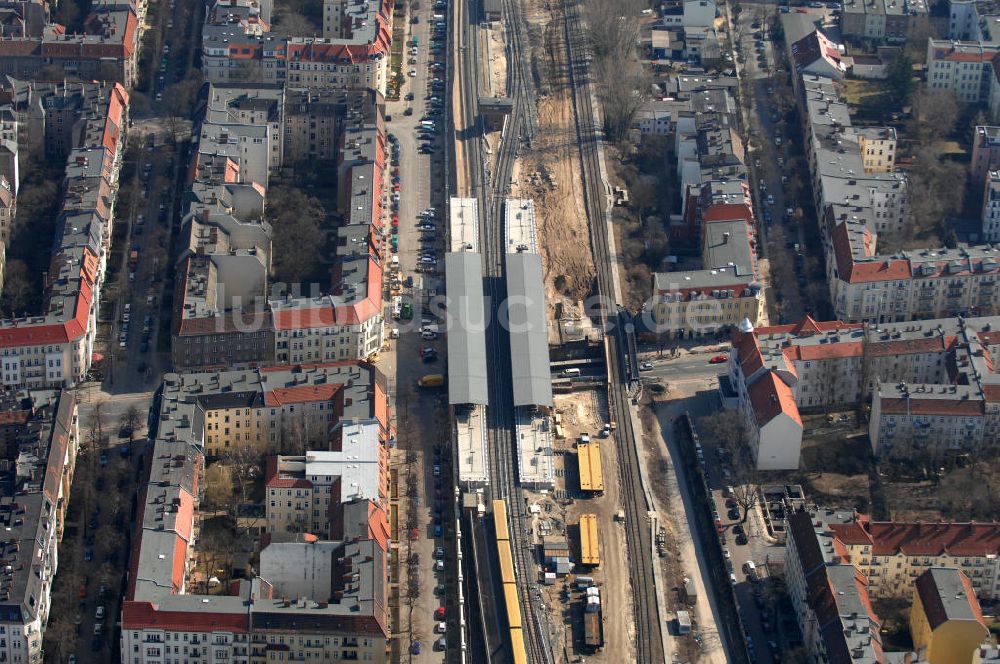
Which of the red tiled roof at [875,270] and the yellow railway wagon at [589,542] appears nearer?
the yellow railway wagon at [589,542]

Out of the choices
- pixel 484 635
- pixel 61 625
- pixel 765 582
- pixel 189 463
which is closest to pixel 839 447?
pixel 765 582

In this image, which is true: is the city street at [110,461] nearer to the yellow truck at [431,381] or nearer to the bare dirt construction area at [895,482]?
the yellow truck at [431,381]

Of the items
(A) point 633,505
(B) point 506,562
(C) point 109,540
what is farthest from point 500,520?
(C) point 109,540

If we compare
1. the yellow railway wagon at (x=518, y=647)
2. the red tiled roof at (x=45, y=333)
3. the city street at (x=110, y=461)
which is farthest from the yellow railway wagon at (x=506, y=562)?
the red tiled roof at (x=45, y=333)

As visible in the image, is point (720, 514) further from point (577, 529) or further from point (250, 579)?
point (250, 579)

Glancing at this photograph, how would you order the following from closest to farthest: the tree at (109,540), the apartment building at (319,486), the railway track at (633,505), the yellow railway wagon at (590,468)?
the railway track at (633,505) → the tree at (109,540) → the apartment building at (319,486) → the yellow railway wagon at (590,468)

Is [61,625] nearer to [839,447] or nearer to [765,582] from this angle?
[765,582]

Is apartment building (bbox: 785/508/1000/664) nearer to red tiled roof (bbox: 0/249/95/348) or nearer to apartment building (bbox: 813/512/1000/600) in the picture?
apartment building (bbox: 813/512/1000/600)
